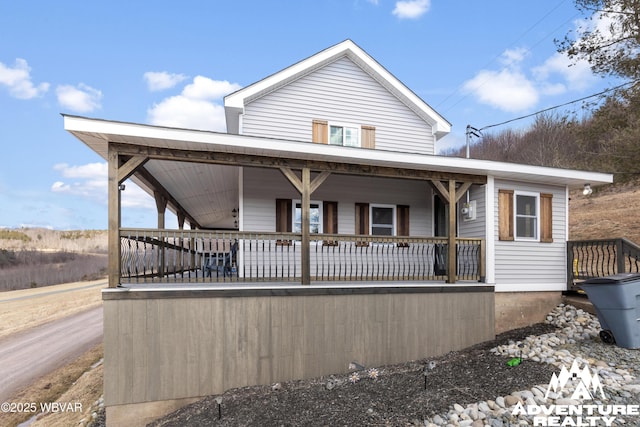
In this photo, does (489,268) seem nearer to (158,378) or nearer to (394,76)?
(394,76)

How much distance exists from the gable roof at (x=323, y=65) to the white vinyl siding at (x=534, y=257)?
2.80 m

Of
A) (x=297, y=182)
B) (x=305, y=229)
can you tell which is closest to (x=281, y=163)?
(x=297, y=182)

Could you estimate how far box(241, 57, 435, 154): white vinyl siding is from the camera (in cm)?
888

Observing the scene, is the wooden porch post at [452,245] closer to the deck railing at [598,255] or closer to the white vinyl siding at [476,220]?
the white vinyl siding at [476,220]

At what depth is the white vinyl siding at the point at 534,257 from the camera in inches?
320

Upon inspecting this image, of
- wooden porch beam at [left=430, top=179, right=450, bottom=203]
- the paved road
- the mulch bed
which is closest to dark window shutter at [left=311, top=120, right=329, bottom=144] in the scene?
wooden porch beam at [left=430, top=179, right=450, bottom=203]

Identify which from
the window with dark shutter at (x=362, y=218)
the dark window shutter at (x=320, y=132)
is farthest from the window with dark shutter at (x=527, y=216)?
the dark window shutter at (x=320, y=132)

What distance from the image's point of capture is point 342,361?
631 cm

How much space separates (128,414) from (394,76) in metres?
9.06

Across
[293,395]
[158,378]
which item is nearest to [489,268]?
[293,395]

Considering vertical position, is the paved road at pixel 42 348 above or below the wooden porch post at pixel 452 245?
below

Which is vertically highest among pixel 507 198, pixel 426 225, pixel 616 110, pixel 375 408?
pixel 616 110

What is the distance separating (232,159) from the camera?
6273 millimetres

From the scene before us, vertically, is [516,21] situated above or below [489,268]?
above
